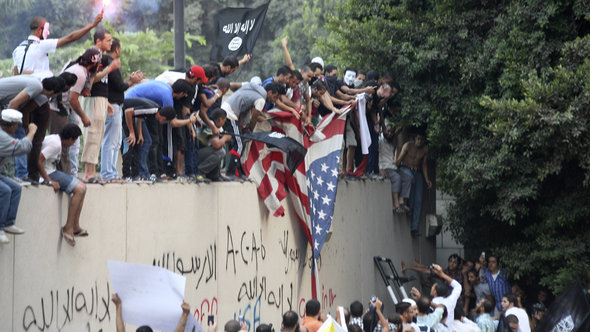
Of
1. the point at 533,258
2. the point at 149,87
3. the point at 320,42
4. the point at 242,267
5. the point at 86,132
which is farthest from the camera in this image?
the point at 320,42

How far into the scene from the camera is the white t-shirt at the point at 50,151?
747 centimetres

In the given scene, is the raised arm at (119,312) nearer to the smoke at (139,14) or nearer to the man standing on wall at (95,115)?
the man standing on wall at (95,115)

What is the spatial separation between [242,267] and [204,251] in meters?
0.98

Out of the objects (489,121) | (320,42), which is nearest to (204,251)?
(489,121)

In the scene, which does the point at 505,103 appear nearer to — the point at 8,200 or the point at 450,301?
the point at 450,301

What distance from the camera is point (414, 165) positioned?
58.1 feet

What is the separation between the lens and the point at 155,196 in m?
9.12

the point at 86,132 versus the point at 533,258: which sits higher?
the point at 86,132

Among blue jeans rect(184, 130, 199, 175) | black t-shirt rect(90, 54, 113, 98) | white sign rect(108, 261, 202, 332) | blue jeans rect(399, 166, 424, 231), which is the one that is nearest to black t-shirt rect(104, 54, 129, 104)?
black t-shirt rect(90, 54, 113, 98)

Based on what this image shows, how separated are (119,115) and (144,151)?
0.50 m

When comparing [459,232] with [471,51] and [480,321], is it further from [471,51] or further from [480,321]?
[480,321]

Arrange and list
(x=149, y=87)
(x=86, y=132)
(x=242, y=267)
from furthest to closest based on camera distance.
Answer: (x=242, y=267) < (x=149, y=87) < (x=86, y=132)

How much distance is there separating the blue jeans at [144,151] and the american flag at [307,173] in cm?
214

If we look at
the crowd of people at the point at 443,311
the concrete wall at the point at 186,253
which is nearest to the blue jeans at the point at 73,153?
the concrete wall at the point at 186,253
